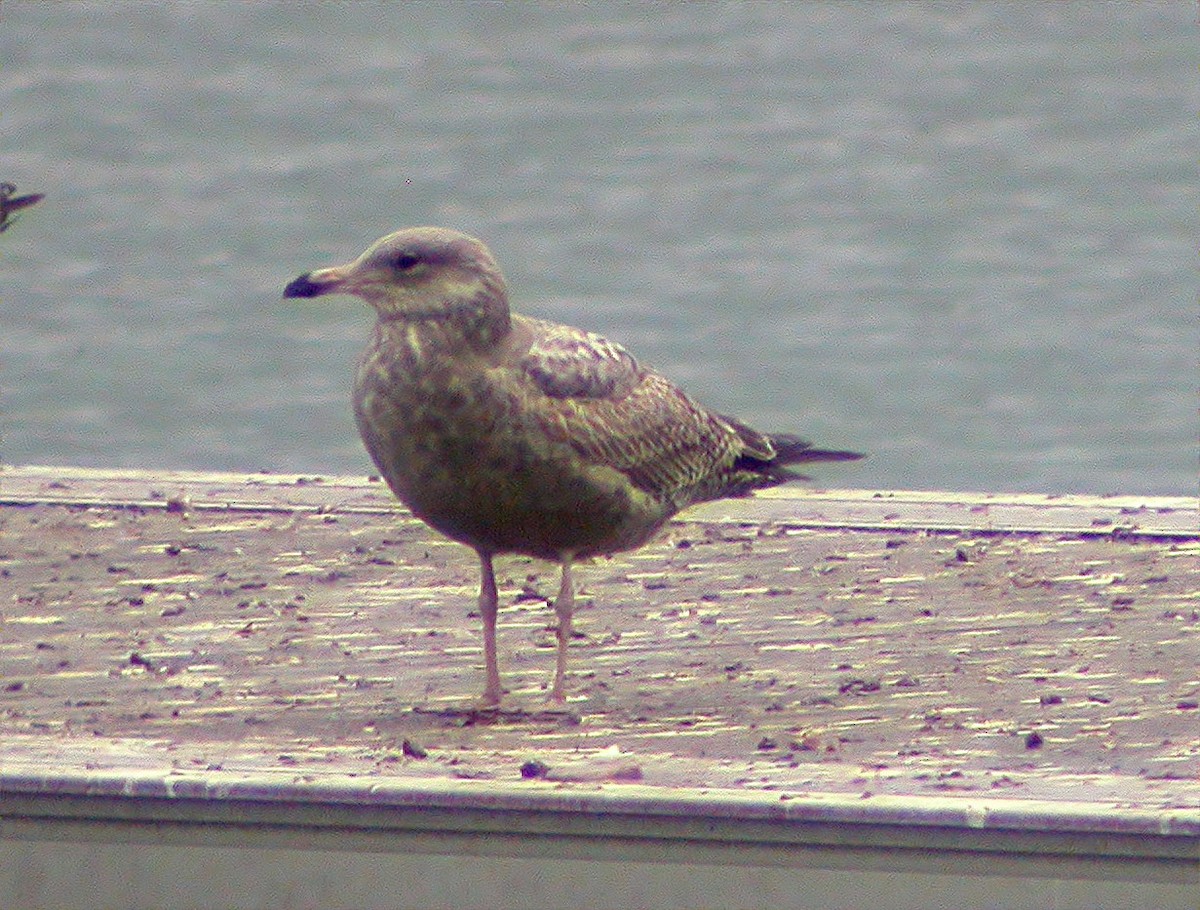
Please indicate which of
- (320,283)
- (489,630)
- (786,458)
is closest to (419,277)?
(320,283)

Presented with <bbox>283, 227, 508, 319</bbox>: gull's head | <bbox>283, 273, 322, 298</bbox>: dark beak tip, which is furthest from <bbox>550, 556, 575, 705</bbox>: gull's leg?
<bbox>283, 273, 322, 298</bbox>: dark beak tip

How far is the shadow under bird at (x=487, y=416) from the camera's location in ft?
22.0

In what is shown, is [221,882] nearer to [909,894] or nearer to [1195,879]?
[909,894]

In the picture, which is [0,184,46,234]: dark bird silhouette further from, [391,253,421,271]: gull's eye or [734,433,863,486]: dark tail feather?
[734,433,863,486]: dark tail feather

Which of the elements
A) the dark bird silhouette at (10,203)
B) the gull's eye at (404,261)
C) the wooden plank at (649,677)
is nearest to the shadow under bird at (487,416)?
the gull's eye at (404,261)

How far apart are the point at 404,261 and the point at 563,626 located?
3.62ft

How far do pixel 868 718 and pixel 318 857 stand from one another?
1.56 metres

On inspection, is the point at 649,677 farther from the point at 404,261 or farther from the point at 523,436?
the point at 404,261

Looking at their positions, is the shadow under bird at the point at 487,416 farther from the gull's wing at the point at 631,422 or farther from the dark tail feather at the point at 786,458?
the dark tail feather at the point at 786,458

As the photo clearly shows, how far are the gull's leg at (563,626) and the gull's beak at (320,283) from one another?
3.30 feet

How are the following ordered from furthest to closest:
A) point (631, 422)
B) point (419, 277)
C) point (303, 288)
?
point (631, 422)
point (419, 277)
point (303, 288)

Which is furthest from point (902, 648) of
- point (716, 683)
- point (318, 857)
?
point (318, 857)

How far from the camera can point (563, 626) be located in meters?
7.10

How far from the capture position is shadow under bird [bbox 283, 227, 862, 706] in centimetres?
671
